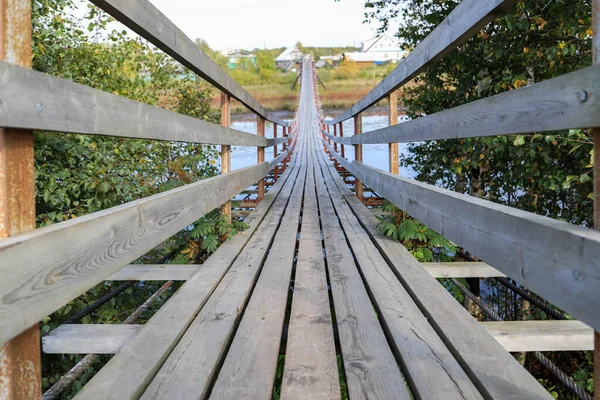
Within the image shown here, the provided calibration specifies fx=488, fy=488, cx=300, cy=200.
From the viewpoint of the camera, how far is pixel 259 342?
154 centimetres

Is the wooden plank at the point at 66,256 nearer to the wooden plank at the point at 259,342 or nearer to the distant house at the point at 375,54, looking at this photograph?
the wooden plank at the point at 259,342

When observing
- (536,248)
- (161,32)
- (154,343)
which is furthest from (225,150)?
(536,248)

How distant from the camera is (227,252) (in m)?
2.75

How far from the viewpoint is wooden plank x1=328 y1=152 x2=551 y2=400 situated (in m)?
1.21

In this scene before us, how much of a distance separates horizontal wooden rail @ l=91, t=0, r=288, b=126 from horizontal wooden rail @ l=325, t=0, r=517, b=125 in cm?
105

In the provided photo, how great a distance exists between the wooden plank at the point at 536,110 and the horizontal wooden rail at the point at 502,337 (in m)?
0.79

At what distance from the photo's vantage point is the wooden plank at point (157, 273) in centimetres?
255

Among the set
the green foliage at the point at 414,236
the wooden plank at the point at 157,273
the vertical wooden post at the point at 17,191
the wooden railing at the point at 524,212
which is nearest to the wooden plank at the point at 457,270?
the green foliage at the point at 414,236

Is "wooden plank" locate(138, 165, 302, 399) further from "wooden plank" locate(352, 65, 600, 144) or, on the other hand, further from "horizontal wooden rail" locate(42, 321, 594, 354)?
"wooden plank" locate(352, 65, 600, 144)

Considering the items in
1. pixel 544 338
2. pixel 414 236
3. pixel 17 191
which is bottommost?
pixel 544 338

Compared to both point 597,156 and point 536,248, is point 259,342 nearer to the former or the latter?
point 536,248

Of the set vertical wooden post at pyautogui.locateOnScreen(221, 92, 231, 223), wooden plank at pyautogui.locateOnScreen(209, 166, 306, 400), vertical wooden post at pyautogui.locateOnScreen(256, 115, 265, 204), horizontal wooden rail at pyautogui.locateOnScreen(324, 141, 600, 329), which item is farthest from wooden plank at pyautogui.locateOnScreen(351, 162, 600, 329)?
vertical wooden post at pyautogui.locateOnScreen(256, 115, 265, 204)

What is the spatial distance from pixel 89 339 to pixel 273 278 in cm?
86

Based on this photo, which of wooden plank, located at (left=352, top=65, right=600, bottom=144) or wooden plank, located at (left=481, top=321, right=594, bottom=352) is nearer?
wooden plank, located at (left=352, top=65, right=600, bottom=144)
